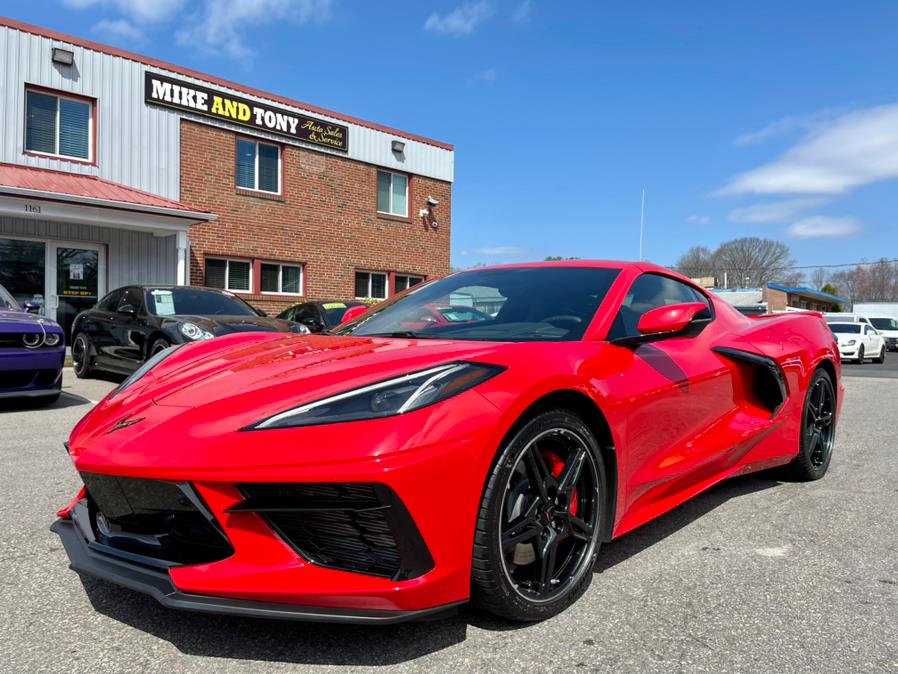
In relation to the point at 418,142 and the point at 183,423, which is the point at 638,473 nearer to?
the point at 183,423

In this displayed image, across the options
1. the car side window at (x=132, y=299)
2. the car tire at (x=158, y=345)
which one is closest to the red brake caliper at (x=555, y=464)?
the car tire at (x=158, y=345)

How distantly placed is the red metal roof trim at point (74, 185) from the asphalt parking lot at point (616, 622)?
10427 mm

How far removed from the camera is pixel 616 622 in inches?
85.9

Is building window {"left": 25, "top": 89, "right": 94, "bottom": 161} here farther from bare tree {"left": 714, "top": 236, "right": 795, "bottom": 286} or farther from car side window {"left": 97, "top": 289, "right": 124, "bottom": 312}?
bare tree {"left": 714, "top": 236, "right": 795, "bottom": 286}

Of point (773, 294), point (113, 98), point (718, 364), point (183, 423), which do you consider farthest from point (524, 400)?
point (773, 294)

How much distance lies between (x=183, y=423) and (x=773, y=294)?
5739 cm

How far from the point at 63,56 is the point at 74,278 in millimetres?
4310

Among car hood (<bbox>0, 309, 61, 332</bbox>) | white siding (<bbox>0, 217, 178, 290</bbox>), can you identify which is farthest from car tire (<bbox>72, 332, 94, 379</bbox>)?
white siding (<bbox>0, 217, 178, 290</bbox>)

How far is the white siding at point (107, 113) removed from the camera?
12734mm

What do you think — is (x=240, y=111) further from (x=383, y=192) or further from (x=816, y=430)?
(x=816, y=430)

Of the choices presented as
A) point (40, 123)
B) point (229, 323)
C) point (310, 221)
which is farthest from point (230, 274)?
point (229, 323)

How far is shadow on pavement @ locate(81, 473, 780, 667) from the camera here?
6.37 ft

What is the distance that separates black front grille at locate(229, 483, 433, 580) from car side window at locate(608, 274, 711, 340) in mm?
1289

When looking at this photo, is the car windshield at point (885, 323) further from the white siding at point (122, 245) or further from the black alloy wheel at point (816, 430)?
the black alloy wheel at point (816, 430)
